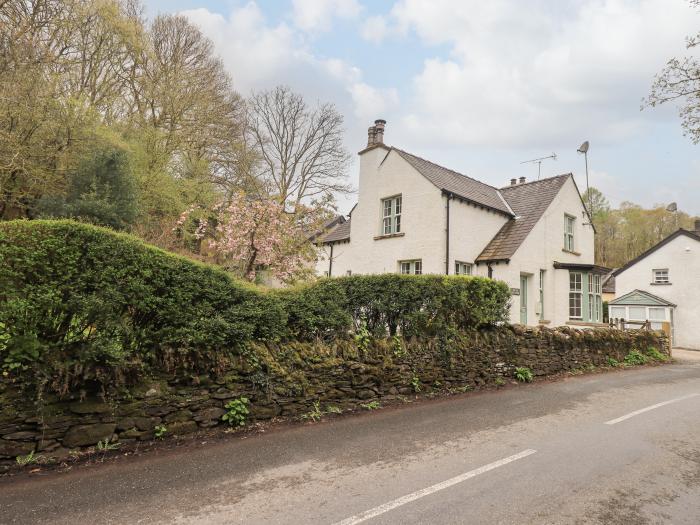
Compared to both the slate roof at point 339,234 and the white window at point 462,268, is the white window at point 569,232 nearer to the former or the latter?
the white window at point 462,268

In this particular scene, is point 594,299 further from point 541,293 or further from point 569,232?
point 569,232

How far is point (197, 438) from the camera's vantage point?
558 cm

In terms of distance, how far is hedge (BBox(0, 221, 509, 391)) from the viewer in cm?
449

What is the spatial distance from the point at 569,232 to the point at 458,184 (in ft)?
21.9

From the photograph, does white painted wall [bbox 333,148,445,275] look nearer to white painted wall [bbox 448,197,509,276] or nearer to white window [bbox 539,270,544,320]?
white painted wall [bbox 448,197,509,276]

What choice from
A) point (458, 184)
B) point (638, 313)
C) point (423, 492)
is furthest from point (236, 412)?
point (638, 313)

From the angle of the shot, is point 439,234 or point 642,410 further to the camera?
point 439,234

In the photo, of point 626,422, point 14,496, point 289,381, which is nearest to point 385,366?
point 289,381

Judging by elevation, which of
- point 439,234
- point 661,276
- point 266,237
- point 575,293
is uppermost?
point 439,234

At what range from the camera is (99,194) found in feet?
47.9

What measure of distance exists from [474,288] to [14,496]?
8365mm

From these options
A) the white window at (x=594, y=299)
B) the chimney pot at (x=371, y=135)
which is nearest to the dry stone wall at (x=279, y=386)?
the white window at (x=594, y=299)

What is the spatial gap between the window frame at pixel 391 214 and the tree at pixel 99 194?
1057 cm

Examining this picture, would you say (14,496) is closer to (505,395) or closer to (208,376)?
(208,376)
